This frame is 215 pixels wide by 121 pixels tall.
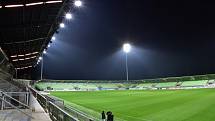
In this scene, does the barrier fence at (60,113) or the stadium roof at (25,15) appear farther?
the stadium roof at (25,15)

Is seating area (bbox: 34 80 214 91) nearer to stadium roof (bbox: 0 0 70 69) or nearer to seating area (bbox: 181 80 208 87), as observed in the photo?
seating area (bbox: 181 80 208 87)

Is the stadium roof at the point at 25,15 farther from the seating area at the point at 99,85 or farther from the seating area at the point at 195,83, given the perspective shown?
the seating area at the point at 99,85

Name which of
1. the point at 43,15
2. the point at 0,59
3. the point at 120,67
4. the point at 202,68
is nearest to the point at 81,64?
the point at 120,67

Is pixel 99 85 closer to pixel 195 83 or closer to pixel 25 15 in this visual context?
pixel 195 83

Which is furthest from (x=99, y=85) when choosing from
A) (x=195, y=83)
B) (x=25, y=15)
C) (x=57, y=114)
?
(x=57, y=114)

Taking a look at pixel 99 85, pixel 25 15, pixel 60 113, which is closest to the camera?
pixel 60 113

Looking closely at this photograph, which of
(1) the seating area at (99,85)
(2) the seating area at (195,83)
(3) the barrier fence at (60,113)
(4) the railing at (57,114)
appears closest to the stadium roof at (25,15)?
(3) the barrier fence at (60,113)

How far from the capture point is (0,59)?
989 inches

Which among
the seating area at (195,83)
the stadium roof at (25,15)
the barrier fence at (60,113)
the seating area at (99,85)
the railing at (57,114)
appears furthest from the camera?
the seating area at (99,85)

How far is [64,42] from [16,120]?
5699 cm

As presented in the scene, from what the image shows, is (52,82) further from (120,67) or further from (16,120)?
(16,120)

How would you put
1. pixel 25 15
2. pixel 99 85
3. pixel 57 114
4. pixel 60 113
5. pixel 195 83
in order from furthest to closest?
pixel 99 85, pixel 195 83, pixel 25 15, pixel 57 114, pixel 60 113

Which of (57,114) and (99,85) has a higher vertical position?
(57,114)

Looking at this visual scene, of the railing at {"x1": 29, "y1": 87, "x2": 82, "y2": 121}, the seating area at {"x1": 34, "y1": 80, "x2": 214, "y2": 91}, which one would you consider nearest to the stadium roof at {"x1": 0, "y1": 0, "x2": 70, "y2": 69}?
the railing at {"x1": 29, "y1": 87, "x2": 82, "y2": 121}
